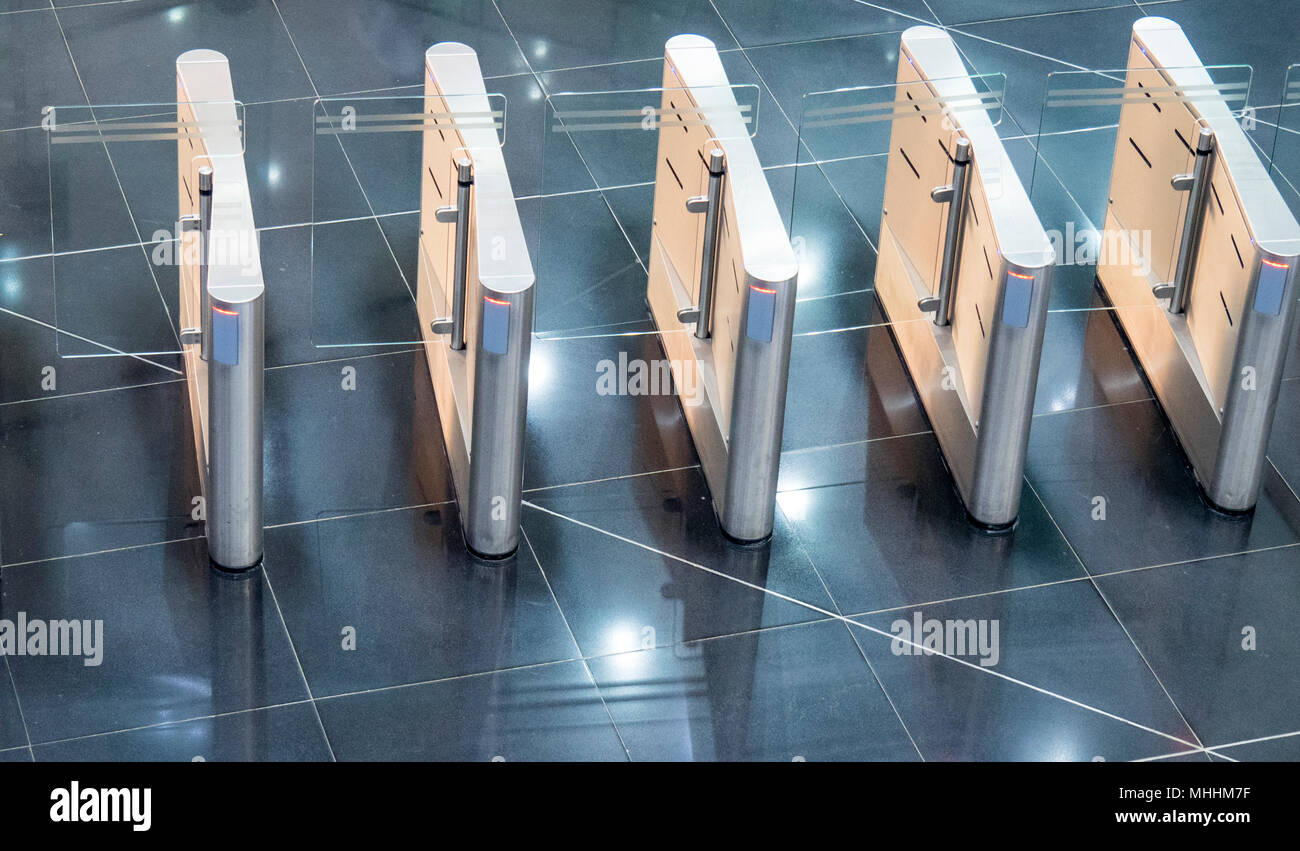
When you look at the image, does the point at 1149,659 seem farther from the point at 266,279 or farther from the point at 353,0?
the point at 353,0

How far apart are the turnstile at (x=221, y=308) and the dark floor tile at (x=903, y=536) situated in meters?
1.66

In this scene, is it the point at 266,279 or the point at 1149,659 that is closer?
the point at 1149,659

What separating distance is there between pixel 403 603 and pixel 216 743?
0.71 meters

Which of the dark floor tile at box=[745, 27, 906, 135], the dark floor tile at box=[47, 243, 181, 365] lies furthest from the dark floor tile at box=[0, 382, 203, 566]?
the dark floor tile at box=[745, 27, 906, 135]

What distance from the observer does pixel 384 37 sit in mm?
8117

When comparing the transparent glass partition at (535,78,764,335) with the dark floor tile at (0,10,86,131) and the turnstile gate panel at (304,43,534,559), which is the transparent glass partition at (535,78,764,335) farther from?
the dark floor tile at (0,10,86,131)

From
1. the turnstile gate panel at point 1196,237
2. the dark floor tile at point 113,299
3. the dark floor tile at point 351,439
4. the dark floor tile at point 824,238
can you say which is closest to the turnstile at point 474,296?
the dark floor tile at point 351,439

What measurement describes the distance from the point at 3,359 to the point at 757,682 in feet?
8.62

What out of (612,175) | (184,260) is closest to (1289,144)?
(612,175)

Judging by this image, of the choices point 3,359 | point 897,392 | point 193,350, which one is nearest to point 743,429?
point 897,392

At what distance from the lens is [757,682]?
18.5 ft

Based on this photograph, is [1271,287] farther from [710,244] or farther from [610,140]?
[610,140]

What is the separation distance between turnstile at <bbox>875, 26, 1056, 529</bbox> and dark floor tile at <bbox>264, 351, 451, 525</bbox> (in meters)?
1.59
